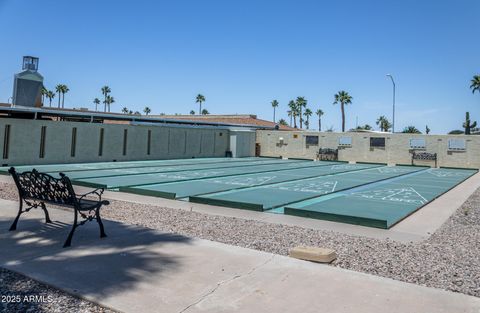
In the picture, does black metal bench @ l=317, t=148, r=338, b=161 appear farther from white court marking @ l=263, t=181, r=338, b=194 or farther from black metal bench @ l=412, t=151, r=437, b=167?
white court marking @ l=263, t=181, r=338, b=194

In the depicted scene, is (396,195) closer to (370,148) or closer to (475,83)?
(370,148)

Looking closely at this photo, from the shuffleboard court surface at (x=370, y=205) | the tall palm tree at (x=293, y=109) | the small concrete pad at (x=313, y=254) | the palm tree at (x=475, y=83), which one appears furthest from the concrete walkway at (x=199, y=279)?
the tall palm tree at (x=293, y=109)

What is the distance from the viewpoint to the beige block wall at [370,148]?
30547 millimetres

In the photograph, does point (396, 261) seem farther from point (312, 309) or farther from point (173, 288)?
point (173, 288)

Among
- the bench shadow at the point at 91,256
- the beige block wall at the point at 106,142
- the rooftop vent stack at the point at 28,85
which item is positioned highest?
the rooftop vent stack at the point at 28,85

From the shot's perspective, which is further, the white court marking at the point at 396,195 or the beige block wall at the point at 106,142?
the beige block wall at the point at 106,142

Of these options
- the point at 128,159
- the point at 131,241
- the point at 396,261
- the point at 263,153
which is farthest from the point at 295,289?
the point at 263,153

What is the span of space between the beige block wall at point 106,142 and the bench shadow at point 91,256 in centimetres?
1757

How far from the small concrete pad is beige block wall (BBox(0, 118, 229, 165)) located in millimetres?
21728

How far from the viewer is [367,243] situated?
654 centimetres

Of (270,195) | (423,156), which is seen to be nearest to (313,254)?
(270,195)

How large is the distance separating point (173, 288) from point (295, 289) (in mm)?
1385

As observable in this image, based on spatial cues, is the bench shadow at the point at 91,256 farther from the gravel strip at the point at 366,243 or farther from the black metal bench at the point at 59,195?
the gravel strip at the point at 366,243

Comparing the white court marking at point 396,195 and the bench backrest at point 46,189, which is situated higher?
the bench backrest at point 46,189
